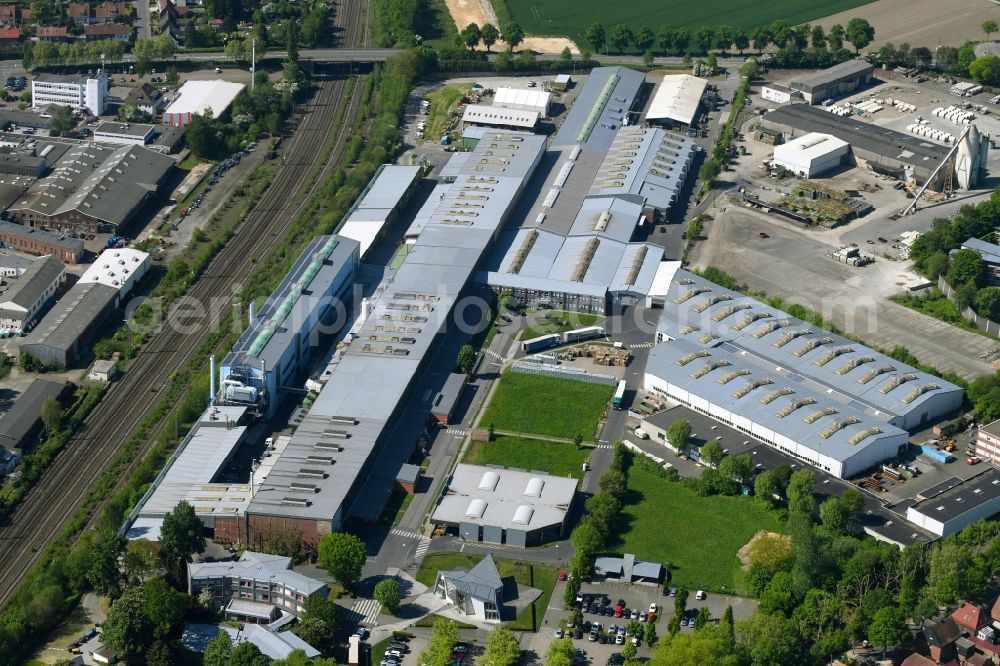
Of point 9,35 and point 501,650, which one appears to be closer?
point 501,650

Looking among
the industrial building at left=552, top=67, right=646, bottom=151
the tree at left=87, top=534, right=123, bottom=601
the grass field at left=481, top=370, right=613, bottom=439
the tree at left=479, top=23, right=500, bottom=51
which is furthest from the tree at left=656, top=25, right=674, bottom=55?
the tree at left=87, top=534, right=123, bottom=601

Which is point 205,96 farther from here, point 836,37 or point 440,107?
point 836,37

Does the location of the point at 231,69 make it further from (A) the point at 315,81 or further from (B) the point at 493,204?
(B) the point at 493,204

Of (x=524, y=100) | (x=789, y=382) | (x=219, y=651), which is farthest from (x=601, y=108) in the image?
(x=219, y=651)

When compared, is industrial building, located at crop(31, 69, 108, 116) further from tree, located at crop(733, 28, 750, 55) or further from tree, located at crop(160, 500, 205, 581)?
tree, located at crop(160, 500, 205, 581)

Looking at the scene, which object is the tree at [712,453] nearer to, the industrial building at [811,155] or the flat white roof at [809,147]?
the industrial building at [811,155]

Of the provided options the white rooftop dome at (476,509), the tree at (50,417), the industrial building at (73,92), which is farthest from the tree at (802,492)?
the industrial building at (73,92)
